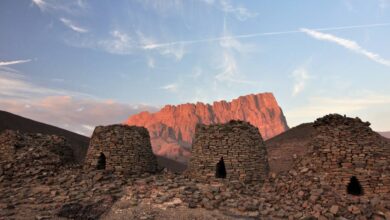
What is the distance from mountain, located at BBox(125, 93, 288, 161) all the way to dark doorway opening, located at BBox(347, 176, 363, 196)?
104 metres

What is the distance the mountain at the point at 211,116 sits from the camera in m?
123

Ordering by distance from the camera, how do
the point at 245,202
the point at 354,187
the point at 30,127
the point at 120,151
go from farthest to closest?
1. the point at 30,127
2. the point at 120,151
3. the point at 354,187
4. the point at 245,202

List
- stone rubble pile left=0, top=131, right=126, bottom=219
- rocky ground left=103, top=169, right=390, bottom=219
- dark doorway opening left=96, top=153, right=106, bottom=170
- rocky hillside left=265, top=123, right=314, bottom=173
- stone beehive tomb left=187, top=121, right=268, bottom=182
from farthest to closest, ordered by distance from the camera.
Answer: rocky hillside left=265, top=123, right=314, bottom=173
dark doorway opening left=96, top=153, right=106, bottom=170
stone beehive tomb left=187, top=121, right=268, bottom=182
stone rubble pile left=0, top=131, right=126, bottom=219
rocky ground left=103, top=169, right=390, bottom=219

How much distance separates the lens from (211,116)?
134125mm

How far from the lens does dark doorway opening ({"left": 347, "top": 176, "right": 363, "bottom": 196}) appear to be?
11.0 meters

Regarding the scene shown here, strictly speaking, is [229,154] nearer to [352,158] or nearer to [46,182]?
[352,158]

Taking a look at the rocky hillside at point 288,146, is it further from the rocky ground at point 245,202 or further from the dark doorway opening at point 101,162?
the rocky ground at point 245,202

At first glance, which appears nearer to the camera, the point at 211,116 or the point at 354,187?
the point at 354,187

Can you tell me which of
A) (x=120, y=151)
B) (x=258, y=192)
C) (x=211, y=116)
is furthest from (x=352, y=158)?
(x=211, y=116)

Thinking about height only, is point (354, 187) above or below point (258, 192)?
above

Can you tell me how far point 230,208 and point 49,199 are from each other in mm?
5829

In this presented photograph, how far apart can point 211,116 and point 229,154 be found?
4755 inches

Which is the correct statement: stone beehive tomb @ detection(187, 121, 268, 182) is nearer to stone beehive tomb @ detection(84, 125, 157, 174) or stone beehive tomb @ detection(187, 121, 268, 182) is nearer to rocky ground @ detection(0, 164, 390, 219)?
rocky ground @ detection(0, 164, 390, 219)

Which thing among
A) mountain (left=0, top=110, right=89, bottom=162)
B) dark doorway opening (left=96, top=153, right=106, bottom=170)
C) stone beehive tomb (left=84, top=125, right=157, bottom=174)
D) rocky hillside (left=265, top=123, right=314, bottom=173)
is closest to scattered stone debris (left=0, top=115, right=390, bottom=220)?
stone beehive tomb (left=84, top=125, right=157, bottom=174)
